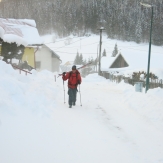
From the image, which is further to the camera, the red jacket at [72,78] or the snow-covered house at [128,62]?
the snow-covered house at [128,62]

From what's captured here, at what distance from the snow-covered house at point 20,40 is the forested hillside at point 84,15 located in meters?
76.9

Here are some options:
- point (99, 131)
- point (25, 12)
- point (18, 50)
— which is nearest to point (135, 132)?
point (99, 131)

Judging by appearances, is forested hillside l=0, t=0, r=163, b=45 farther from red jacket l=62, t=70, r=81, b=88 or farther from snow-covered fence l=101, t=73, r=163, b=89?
red jacket l=62, t=70, r=81, b=88

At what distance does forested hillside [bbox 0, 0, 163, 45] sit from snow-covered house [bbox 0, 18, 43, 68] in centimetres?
7694

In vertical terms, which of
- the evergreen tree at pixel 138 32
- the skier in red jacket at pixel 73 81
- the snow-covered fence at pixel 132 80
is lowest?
the snow-covered fence at pixel 132 80

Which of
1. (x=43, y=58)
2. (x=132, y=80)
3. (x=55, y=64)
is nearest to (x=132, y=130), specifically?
(x=132, y=80)

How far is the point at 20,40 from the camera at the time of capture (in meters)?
17.6

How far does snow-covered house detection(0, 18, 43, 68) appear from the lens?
17283mm

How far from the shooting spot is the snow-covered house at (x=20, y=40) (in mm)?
17283

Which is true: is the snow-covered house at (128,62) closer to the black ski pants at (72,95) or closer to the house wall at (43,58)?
the house wall at (43,58)

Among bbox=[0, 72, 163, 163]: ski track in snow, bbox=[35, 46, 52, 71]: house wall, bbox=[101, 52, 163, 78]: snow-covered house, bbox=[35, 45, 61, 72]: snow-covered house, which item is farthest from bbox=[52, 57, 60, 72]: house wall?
bbox=[0, 72, 163, 163]: ski track in snow

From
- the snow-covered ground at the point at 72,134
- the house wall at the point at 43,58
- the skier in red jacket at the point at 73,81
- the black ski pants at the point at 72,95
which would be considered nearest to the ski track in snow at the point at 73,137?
the snow-covered ground at the point at 72,134

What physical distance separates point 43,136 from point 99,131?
1753 mm

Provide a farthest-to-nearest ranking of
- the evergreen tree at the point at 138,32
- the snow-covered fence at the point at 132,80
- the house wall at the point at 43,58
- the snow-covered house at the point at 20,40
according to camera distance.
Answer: the evergreen tree at the point at 138,32 < the house wall at the point at 43,58 < the snow-covered fence at the point at 132,80 < the snow-covered house at the point at 20,40
